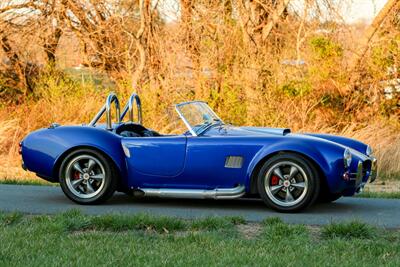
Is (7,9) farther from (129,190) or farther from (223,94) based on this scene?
(129,190)

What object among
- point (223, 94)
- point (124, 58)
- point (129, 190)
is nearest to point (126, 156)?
point (129, 190)

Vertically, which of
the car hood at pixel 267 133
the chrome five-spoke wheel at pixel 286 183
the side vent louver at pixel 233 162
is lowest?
the chrome five-spoke wheel at pixel 286 183

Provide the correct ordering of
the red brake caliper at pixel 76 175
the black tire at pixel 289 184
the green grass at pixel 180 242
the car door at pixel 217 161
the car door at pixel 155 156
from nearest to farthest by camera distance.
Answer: the green grass at pixel 180 242
the black tire at pixel 289 184
the car door at pixel 217 161
the car door at pixel 155 156
the red brake caliper at pixel 76 175

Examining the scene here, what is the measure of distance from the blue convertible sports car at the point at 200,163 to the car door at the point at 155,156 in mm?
10

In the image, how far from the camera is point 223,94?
679 inches

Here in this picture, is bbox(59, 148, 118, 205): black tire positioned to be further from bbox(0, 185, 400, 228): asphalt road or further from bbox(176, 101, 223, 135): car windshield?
bbox(176, 101, 223, 135): car windshield

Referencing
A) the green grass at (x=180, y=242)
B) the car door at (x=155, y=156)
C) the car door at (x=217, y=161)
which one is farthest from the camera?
the car door at (x=155, y=156)

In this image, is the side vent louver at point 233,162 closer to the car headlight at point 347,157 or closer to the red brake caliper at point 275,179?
the red brake caliper at point 275,179

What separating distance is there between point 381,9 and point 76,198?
443 inches

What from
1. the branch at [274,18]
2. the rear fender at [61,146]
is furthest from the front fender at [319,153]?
the branch at [274,18]

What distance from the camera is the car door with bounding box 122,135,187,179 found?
28.0 ft

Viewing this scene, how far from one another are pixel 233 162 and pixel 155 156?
2.66 ft

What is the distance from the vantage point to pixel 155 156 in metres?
8.59

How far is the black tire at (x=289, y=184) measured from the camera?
26.8ft
